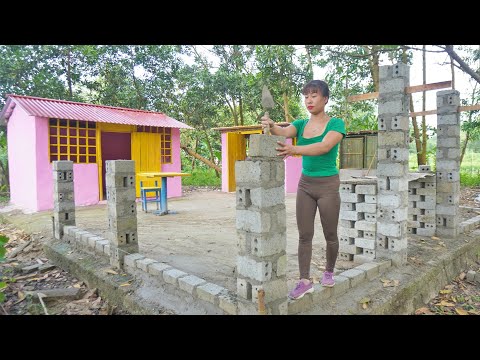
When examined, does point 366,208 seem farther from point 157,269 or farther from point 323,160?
point 157,269

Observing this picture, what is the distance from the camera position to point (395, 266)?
4.62 meters

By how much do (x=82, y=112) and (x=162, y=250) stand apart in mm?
6526

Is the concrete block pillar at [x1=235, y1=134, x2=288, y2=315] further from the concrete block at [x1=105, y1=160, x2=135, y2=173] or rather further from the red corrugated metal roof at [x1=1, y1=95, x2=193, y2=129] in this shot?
the red corrugated metal roof at [x1=1, y1=95, x2=193, y2=129]

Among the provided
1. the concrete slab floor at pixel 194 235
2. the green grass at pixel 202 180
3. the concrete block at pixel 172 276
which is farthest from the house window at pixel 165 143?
the concrete block at pixel 172 276

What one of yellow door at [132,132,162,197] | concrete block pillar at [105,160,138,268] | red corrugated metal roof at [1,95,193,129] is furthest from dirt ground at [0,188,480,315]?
red corrugated metal roof at [1,95,193,129]

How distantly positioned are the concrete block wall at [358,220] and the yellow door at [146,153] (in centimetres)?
778

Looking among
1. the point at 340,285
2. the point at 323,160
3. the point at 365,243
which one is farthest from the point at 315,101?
the point at 365,243

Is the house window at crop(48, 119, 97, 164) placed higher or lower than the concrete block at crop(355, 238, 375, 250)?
higher

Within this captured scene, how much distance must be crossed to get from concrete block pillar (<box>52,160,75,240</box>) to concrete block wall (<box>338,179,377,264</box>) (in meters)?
4.66

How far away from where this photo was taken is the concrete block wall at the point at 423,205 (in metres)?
6.29

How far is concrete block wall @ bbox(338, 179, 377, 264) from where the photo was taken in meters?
4.78

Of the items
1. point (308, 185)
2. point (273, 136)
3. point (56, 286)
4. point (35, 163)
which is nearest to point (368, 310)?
point (308, 185)

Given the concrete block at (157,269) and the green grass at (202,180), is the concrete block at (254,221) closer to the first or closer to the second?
the concrete block at (157,269)

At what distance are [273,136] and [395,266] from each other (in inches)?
114
